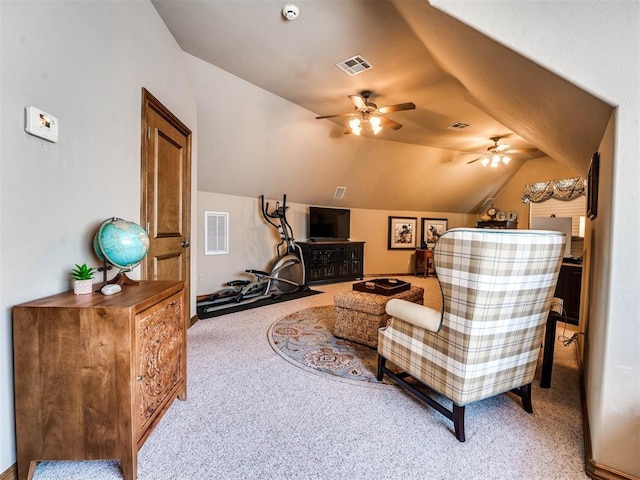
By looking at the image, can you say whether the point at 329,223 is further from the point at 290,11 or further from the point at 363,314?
the point at 290,11

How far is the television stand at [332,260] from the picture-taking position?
18.7ft

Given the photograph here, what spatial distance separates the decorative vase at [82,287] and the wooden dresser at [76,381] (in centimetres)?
14

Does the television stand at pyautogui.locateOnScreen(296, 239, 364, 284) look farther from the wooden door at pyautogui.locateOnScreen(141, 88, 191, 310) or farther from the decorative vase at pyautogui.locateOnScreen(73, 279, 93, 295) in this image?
the decorative vase at pyautogui.locateOnScreen(73, 279, 93, 295)

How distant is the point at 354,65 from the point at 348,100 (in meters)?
0.93

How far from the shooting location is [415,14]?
2018 mm

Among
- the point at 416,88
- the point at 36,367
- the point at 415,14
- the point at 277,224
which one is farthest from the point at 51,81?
the point at 277,224

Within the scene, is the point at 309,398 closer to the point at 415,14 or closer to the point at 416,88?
the point at 415,14

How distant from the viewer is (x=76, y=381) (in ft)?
4.21

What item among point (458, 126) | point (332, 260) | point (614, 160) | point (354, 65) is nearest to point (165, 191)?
point (354, 65)

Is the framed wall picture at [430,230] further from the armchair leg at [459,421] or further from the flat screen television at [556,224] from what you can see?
the armchair leg at [459,421]

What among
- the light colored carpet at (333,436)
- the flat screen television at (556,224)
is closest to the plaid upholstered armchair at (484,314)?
the light colored carpet at (333,436)

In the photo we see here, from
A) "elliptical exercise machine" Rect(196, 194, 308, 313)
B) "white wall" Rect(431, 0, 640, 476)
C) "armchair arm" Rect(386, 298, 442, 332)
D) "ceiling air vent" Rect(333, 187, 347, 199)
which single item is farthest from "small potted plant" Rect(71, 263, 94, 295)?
"ceiling air vent" Rect(333, 187, 347, 199)

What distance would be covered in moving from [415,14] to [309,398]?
2.71 m

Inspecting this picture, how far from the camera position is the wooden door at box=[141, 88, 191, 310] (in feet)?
7.79
